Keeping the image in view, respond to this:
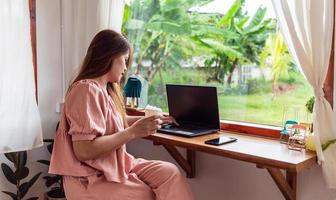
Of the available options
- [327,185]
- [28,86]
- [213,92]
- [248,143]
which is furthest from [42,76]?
[327,185]

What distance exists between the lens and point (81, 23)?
2.58 meters

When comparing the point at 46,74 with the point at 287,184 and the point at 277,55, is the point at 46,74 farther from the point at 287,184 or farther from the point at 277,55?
the point at 287,184

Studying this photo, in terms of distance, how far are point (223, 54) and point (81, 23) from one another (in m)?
1.02

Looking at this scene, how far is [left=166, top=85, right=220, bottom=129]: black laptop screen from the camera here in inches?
78.0

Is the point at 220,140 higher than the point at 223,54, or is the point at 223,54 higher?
the point at 223,54

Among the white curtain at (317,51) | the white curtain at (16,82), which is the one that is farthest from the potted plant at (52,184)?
the white curtain at (317,51)

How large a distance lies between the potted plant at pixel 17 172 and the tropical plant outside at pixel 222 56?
94 cm

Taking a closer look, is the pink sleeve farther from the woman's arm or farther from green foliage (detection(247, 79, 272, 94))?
green foliage (detection(247, 79, 272, 94))

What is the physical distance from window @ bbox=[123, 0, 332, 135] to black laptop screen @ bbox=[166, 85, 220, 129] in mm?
241

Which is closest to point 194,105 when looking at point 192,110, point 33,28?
point 192,110

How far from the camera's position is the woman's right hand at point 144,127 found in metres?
1.61

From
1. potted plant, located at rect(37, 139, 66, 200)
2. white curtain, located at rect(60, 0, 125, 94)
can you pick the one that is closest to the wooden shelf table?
white curtain, located at rect(60, 0, 125, 94)

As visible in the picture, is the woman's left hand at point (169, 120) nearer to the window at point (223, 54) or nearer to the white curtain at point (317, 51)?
the window at point (223, 54)

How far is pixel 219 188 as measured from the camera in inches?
84.5
